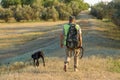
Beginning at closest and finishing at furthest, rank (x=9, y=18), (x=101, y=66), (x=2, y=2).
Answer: (x=101, y=66), (x=9, y=18), (x=2, y=2)

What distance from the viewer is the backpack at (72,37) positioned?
1437cm

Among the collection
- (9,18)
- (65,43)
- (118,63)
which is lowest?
(9,18)

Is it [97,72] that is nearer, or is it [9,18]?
[97,72]

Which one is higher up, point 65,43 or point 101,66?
point 65,43

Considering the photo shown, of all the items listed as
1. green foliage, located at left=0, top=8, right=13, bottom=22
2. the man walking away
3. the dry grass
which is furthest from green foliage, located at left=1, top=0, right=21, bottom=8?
the man walking away

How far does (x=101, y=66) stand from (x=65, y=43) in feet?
9.66

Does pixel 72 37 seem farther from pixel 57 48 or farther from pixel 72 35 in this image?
pixel 57 48

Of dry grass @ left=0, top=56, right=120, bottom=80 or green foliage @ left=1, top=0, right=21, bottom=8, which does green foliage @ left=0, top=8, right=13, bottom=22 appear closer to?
green foliage @ left=1, top=0, right=21, bottom=8

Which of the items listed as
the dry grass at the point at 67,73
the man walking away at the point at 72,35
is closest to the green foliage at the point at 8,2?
the dry grass at the point at 67,73

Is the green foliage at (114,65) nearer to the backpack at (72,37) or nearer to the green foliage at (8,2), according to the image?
the backpack at (72,37)

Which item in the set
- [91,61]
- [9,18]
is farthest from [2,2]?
[91,61]

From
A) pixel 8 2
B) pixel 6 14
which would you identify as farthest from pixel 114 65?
pixel 8 2

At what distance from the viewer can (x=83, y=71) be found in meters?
15.5

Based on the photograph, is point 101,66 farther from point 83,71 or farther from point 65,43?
point 65,43
